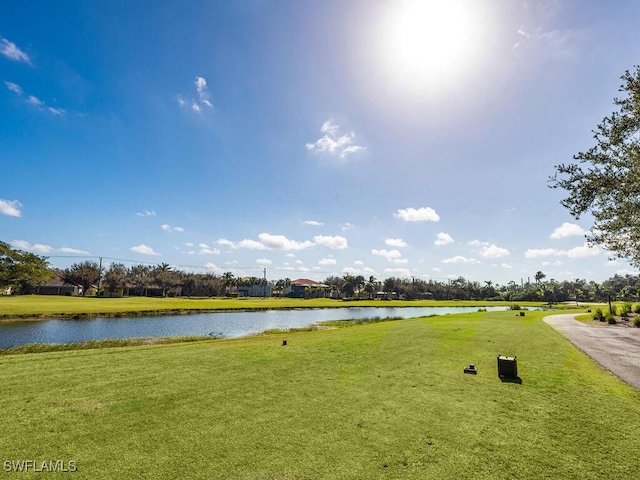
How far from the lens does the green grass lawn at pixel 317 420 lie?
531cm

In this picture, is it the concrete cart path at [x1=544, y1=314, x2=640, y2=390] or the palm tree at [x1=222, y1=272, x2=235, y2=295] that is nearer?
the concrete cart path at [x1=544, y1=314, x2=640, y2=390]

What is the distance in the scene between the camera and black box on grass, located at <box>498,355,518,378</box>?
A: 10844mm

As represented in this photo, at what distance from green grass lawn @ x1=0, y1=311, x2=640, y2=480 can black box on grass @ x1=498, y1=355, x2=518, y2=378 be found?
35 centimetres

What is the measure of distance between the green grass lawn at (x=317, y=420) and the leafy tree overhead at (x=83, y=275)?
11952 cm

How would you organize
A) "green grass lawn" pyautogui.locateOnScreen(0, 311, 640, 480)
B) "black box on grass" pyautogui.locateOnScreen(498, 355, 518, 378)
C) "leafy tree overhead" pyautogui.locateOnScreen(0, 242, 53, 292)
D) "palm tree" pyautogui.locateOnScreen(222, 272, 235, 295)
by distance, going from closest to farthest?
"green grass lawn" pyautogui.locateOnScreen(0, 311, 640, 480), "black box on grass" pyautogui.locateOnScreen(498, 355, 518, 378), "leafy tree overhead" pyautogui.locateOnScreen(0, 242, 53, 292), "palm tree" pyautogui.locateOnScreen(222, 272, 235, 295)

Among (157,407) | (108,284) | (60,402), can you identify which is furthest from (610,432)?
(108,284)

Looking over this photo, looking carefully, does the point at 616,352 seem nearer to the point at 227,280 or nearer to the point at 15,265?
the point at 15,265

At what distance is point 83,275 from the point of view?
108m

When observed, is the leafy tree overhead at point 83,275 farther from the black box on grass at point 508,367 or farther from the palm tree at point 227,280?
the black box on grass at point 508,367

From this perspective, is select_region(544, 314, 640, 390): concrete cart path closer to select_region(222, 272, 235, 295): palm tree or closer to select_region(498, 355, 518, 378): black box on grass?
select_region(498, 355, 518, 378): black box on grass

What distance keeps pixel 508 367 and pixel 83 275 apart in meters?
133

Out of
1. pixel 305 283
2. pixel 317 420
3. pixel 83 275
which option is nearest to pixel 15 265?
pixel 83 275

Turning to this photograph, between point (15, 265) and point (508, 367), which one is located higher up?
point (15, 265)

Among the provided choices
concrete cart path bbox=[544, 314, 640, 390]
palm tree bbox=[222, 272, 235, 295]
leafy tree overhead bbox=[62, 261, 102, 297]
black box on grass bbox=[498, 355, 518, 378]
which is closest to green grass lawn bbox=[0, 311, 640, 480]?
black box on grass bbox=[498, 355, 518, 378]
